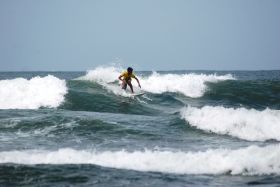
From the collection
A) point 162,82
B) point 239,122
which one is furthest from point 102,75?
point 239,122

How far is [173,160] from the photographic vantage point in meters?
9.91

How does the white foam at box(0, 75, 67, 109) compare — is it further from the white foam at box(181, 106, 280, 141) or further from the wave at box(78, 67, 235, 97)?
the white foam at box(181, 106, 280, 141)

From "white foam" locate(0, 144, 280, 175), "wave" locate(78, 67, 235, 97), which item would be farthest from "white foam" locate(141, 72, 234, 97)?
"white foam" locate(0, 144, 280, 175)

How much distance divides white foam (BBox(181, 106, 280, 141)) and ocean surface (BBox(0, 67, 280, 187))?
0.11ft

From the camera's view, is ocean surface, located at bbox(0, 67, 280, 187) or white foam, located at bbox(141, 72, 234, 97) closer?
ocean surface, located at bbox(0, 67, 280, 187)

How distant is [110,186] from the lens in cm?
786

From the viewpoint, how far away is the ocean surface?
28.3ft

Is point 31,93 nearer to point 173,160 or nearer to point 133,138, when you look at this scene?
point 133,138

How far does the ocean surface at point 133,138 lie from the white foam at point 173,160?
2 cm

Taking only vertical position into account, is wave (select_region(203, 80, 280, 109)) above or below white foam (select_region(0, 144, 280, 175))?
above

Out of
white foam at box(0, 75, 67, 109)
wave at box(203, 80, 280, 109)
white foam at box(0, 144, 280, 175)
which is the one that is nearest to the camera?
white foam at box(0, 144, 280, 175)

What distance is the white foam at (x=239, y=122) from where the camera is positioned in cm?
1466

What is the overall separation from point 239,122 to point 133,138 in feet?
13.8

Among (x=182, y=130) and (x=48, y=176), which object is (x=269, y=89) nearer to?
(x=182, y=130)
